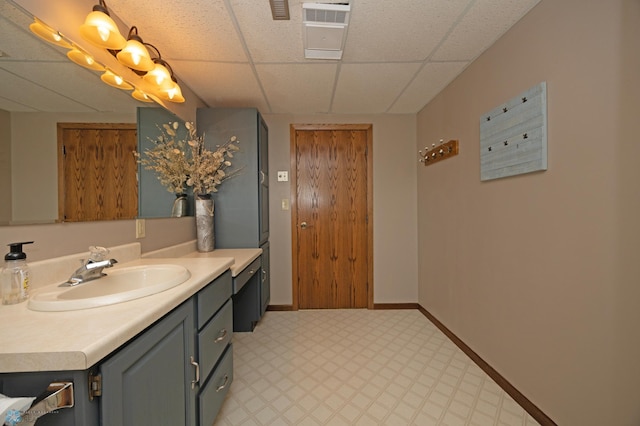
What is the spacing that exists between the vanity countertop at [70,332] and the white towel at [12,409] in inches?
2.5

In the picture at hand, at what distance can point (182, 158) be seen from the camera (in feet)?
6.37

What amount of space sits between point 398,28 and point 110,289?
6.55ft

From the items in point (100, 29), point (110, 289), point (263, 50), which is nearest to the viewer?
point (110, 289)

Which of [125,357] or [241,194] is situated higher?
[241,194]

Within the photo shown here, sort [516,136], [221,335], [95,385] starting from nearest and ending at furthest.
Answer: [95,385] < [221,335] < [516,136]

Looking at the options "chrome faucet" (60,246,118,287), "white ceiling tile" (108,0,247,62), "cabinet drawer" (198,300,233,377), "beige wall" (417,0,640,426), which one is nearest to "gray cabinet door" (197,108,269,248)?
Result: "white ceiling tile" (108,0,247,62)

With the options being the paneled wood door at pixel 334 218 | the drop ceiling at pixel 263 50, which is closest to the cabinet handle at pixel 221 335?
the drop ceiling at pixel 263 50

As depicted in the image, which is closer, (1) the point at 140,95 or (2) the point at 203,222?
(1) the point at 140,95

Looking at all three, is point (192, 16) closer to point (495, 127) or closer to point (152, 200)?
point (152, 200)

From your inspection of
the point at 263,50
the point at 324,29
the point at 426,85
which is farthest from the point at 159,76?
the point at 426,85

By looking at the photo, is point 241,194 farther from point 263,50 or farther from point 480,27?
point 480,27

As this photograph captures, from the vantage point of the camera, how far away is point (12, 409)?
465 mm

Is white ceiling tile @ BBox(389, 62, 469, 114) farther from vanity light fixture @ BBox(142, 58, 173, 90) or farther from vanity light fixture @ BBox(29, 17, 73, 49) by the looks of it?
vanity light fixture @ BBox(29, 17, 73, 49)

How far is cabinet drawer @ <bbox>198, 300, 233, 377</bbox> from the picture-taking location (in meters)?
1.11
